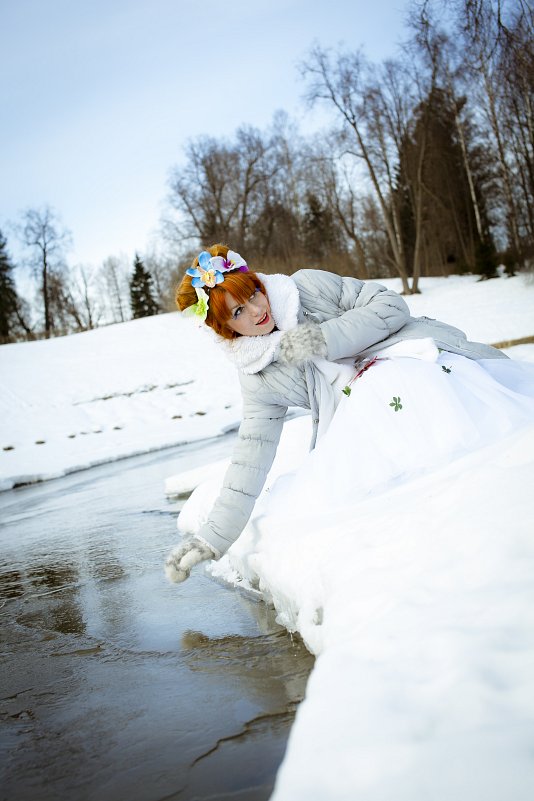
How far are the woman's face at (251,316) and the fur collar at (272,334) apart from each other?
1.1 inches

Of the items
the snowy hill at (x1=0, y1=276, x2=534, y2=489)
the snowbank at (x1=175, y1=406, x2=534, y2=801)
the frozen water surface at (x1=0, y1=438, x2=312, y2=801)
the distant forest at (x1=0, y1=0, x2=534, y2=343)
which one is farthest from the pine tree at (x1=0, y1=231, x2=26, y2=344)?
the snowbank at (x1=175, y1=406, x2=534, y2=801)

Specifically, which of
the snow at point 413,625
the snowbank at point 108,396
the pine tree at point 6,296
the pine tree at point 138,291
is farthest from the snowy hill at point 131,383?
the pine tree at point 138,291

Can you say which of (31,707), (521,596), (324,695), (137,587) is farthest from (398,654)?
(137,587)

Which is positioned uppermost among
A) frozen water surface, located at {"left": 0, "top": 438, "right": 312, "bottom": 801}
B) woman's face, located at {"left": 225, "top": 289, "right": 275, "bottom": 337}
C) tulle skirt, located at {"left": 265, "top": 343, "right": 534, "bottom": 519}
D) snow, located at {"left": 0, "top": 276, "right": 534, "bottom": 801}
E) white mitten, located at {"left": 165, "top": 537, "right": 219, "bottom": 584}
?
woman's face, located at {"left": 225, "top": 289, "right": 275, "bottom": 337}

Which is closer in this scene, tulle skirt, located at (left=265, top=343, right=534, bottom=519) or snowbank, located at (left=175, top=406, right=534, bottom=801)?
snowbank, located at (left=175, top=406, right=534, bottom=801)

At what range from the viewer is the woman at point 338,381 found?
208 centimetres

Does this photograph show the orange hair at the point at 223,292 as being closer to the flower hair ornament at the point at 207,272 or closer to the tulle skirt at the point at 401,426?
the flower hair ornament at the point at 207,272

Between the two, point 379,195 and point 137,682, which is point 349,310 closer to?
point 137,682

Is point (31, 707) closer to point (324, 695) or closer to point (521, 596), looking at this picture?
point (324, 695)

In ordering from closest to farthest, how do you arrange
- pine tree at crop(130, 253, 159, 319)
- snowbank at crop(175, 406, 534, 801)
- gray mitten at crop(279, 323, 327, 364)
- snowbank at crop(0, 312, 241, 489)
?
snowbank at crop(175, 406, 534, 801), gray mitten at crop(279, 323, 327, 364), snowbank at crop(0, 312, 241, 489), pine tree at crop(130, 253, 159, 319)

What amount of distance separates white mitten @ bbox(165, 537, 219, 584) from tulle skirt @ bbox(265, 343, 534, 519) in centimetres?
32

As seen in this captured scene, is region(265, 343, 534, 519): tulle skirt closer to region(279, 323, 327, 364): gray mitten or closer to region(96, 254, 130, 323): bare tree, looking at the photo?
region(279, 323, 327, 364): gray mitten

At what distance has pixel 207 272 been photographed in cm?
226

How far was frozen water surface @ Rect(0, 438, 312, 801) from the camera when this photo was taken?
135 centimetres
